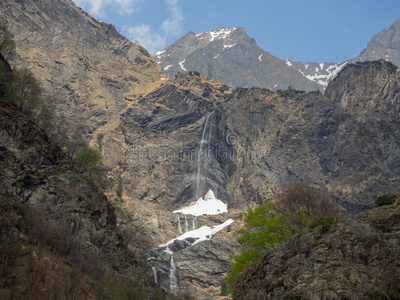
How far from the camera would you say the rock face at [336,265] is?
55.7 feet

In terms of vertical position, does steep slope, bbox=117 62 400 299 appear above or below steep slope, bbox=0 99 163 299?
above

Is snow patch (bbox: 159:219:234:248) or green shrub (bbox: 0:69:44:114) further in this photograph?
snow patch (bbox: 159:219:234:248)

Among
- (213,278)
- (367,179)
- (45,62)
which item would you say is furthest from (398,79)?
(45,62)

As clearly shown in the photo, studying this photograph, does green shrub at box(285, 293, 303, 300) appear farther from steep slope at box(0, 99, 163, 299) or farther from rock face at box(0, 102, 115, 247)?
rock face at box(0, 102, 115, 247)

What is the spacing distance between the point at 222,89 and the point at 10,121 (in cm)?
14659

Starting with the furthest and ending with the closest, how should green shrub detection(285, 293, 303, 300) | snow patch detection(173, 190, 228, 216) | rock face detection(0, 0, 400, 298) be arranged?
snow patch detection(173, 190, 228, 216) → rock face detection(0, 0, 400, 298) → green shrub detection(285, 293, 303, 300)

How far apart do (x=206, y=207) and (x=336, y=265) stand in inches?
4651

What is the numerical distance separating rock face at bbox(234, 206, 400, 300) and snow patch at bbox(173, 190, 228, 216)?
107 m

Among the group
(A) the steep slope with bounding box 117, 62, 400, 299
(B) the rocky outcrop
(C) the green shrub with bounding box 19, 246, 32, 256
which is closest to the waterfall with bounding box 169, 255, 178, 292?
(A) the steep slope with bounding box 117, 62, 400, 299

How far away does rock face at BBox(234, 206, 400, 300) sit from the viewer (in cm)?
1698

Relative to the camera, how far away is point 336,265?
18984 millimetres

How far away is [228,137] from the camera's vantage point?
157m

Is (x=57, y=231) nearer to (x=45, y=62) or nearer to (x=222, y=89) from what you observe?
(x=45, y=62)

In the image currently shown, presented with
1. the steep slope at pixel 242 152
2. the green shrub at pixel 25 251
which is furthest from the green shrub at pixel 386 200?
the steep slope at pixel 242 152
